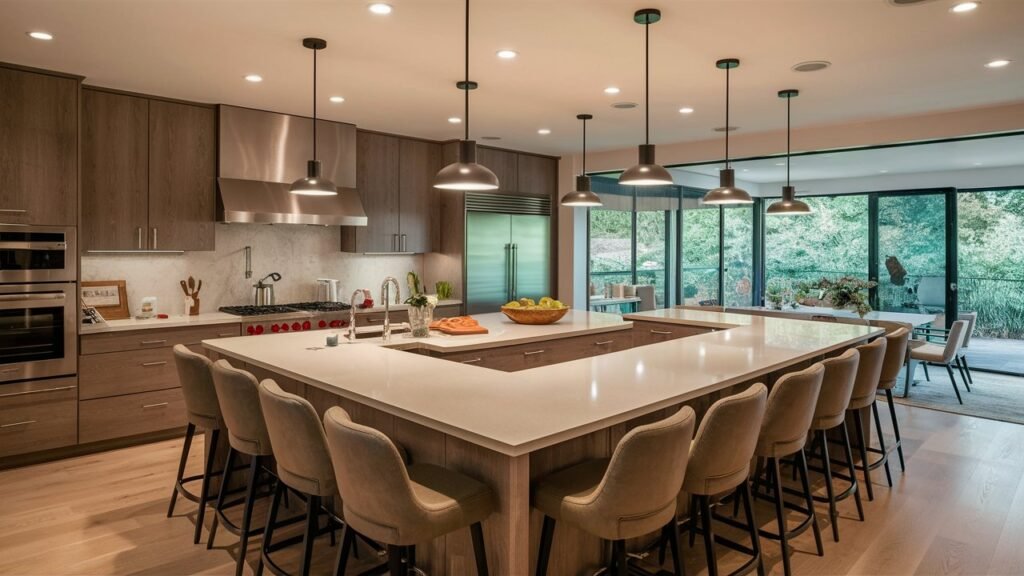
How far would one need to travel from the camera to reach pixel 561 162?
773 centimetres

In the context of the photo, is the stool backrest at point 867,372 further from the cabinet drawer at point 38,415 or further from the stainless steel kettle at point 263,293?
the cabinet drawer at point 38,415

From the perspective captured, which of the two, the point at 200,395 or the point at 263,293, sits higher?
the point at 263,293

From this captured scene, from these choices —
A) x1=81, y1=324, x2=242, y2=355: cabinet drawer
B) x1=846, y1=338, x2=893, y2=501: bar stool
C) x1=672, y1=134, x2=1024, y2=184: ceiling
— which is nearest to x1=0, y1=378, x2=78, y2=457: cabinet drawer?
x1=81, y1=324, x2=242, y2=355: cabinet drawer

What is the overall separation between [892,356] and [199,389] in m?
3.87

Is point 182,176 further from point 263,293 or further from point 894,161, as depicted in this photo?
point 894,161

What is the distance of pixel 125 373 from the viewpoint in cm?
452

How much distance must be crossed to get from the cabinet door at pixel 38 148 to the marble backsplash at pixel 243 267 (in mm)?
788

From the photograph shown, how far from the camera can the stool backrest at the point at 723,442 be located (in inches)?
87.2

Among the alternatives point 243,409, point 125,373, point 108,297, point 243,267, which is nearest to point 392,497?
point 243,409

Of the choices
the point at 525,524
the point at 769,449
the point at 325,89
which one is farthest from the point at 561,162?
the point at 525,524

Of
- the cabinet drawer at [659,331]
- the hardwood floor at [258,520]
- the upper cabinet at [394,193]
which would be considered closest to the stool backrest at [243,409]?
the hardwood floor at [258,520]

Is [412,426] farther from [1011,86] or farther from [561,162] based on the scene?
[561,162]

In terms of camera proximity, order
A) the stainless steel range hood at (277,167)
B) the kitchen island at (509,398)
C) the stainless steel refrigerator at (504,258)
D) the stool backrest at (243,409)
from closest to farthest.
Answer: the kitchen island at (509,398), the stool backrest at (243,409), the stainless steel range hood at (277,167), the stainless steel refrigerator at (504,258)

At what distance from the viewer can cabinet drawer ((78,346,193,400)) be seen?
172 inches
